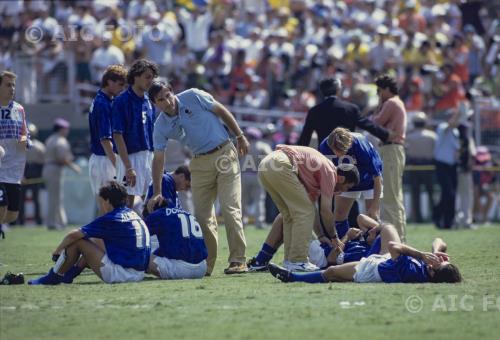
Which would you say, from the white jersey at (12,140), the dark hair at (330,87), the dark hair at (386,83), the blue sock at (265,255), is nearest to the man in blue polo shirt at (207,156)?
the blue sock at (265,255)

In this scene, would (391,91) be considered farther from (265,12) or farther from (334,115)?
(265,12)

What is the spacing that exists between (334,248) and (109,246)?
241 cm

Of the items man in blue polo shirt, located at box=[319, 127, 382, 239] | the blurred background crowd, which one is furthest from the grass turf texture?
the blurred background crowd

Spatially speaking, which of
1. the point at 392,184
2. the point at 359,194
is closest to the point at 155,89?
the point at 359,194

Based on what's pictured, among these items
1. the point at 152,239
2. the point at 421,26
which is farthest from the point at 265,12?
the point at 152,239

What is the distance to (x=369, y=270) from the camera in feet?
36.0

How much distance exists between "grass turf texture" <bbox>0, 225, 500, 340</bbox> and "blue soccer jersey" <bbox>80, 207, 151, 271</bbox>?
0.89ft

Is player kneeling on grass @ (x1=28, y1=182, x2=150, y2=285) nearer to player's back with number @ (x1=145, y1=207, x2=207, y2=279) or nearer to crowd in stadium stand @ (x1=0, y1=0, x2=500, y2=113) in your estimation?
player's back with number @ (x1=145, y1=207, x2=207, y2=279)

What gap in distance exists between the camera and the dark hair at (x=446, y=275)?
10727 millimetres

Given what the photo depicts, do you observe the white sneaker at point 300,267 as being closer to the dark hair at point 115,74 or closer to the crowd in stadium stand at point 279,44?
the dark hair at point 115,74

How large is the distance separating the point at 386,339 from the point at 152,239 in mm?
4137

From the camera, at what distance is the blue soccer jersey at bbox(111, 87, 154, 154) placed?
508 inches

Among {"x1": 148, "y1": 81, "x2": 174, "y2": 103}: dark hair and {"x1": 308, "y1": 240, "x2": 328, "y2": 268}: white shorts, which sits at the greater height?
{"x1": 148, "y1": 81, "x2": 174, "y2": 103}: dark hair

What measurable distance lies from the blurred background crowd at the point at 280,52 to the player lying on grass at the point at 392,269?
39.0ft
